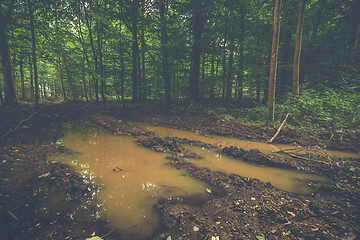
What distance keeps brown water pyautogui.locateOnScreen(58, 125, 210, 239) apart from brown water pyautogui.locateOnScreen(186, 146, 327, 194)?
105cm

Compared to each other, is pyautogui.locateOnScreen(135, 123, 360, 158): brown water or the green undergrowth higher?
the green undergrowth

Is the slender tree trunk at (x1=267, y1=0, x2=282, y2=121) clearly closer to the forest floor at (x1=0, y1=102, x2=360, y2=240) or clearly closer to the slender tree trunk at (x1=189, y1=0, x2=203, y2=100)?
the forest floor at (x1=0, y1=102, x2=360, y2=240)

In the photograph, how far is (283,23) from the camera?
12.0m

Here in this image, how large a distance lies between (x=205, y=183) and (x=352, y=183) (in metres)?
3.47

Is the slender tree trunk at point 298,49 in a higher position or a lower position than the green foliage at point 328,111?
higher

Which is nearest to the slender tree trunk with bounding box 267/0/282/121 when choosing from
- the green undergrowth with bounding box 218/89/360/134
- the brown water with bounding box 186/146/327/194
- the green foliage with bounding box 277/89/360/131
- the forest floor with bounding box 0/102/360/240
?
the green undergrowth with bounding box 218/89/360/134

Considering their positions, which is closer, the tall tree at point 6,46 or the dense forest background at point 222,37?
the tall tree at point 6,46

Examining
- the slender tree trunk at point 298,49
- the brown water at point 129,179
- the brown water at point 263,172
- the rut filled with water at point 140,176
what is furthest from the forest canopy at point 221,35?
the brown water at point 263,172

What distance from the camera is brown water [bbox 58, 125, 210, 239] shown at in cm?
264

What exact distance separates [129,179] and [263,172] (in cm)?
372

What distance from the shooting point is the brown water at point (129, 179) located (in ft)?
8.66

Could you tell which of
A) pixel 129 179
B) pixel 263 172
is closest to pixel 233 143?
pixel 263 172

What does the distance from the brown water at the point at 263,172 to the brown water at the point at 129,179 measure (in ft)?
3.46

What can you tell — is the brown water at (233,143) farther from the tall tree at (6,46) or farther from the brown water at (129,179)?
the tall tree at (6,46)
